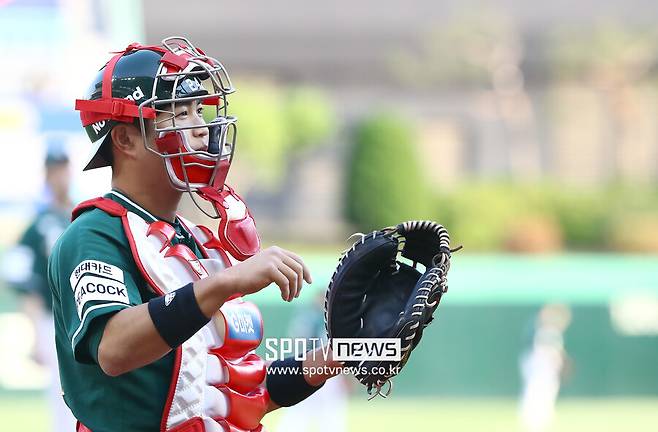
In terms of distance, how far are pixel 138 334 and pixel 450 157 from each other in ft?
104

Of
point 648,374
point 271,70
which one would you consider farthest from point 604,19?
point 648,374

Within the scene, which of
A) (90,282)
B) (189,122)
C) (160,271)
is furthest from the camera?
(189,122)

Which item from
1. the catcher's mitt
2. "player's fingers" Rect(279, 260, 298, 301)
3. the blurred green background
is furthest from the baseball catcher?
the blurred green background

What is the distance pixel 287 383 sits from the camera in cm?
321

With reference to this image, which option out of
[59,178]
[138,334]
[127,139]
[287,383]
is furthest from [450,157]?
[138,334]

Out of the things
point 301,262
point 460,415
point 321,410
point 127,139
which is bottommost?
point 460,415

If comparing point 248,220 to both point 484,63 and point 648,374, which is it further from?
point 484,63

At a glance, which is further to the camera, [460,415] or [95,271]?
[460,415]

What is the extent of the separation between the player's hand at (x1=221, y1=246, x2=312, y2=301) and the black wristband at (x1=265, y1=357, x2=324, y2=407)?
0.60m

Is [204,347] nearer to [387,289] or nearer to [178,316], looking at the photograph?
[178,316]

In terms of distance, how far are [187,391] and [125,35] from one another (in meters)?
10.7

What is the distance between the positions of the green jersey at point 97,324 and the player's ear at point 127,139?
0.62ft

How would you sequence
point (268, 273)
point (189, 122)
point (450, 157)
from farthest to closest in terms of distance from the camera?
point (450, 157) → point (189, 122) → point (268, 273)

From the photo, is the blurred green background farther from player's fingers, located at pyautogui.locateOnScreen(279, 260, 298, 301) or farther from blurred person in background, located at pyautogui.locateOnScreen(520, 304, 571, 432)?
player's fingers, located at pyautogui.locateOnScreen(279, 260, 298, 301)
